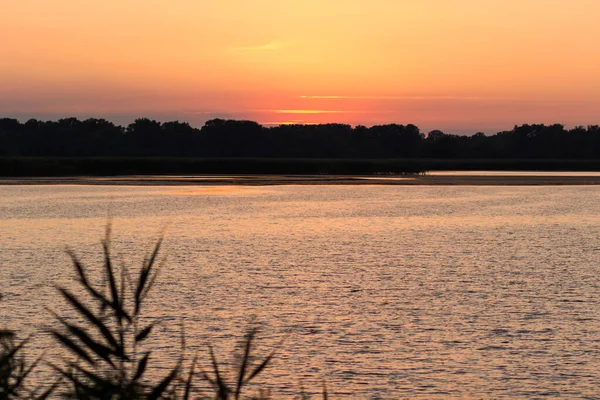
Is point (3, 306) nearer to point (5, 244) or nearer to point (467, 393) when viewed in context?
point (467, 393)

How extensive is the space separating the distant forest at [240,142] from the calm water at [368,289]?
4446 inches

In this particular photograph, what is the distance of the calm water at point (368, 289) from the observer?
14570 mm

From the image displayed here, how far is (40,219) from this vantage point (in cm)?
4531

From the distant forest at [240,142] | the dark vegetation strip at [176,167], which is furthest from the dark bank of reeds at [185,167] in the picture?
the distant forest at [240,142]

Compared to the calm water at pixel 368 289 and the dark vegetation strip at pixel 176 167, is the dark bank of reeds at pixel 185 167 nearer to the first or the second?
the dark vegetation strip at pixel 176 167

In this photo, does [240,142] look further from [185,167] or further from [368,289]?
[368,289]

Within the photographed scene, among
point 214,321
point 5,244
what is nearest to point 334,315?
point 214,321

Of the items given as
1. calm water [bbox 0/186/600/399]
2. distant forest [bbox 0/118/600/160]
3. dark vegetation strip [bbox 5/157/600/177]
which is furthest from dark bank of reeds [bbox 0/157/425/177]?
calm water [bbox 0/186/600/399]

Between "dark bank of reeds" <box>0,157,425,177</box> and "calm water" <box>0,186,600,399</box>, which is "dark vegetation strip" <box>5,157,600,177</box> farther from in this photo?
"calm water" <box>0,186,600,399</box>

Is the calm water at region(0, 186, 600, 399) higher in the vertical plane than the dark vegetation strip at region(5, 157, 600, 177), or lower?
lower

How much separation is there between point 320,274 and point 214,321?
829 cm

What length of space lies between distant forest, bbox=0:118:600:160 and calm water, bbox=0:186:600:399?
112931 millimetres

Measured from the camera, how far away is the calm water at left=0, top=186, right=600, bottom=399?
14570mm

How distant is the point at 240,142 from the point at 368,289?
5747 inches
